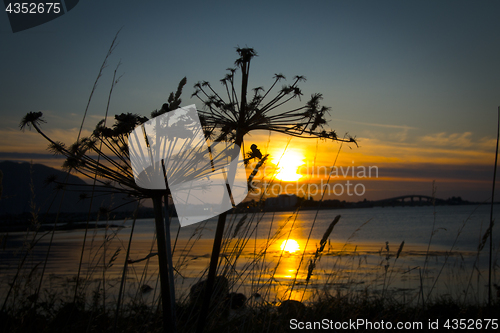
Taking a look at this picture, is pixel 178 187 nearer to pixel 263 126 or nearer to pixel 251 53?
pixel 263 126

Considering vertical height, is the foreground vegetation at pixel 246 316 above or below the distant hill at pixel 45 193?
below

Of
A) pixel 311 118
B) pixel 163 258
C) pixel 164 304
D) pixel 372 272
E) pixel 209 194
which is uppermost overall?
pixel 311 118

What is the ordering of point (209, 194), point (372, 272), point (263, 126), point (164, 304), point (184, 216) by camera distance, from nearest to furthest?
point (164, 304) → point (263, 126) → point (209, 194) → point (184, 216) → point (372, 272)

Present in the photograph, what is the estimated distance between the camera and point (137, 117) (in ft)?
5.78

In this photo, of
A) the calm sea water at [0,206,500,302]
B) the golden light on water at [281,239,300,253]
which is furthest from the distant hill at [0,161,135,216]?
the golden light on water at [281,239,300,253]

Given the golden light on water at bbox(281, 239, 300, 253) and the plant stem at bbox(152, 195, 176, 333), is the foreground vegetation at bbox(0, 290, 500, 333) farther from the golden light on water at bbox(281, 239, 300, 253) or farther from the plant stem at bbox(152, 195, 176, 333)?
the golden light on water at bbox(281, 239, 300, 253)

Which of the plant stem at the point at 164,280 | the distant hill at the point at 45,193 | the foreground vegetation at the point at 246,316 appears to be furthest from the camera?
the foreground vegetation at the point at 246,316

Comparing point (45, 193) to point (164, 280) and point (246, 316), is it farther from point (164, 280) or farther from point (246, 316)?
point (164, 280)

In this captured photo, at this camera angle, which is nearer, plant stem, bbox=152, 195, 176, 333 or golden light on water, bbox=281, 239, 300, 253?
plant stem, bbox=152, 195, 176, 333

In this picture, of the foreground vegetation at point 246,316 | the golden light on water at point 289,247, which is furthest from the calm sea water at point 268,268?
the foreground vegetation at point 246,316

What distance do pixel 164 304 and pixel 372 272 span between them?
10.9 m

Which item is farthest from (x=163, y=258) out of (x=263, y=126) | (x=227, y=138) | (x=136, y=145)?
(x=263, y=126)

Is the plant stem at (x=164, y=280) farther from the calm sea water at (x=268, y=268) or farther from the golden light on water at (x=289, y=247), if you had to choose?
the golden light on water at (x=289, y=247)

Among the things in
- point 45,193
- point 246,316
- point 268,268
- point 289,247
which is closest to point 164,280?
point 246,316
